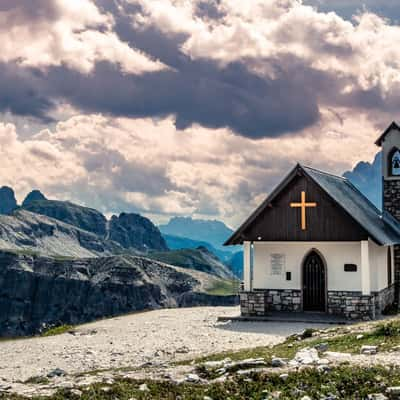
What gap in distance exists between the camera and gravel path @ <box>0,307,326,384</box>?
16938 millimetres

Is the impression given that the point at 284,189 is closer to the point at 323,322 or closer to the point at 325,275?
the point at 325,275

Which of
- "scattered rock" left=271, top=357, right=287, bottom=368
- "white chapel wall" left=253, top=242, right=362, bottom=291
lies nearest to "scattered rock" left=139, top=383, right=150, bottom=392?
"scattered rock" left=271, top=357, right=287, bottom=368

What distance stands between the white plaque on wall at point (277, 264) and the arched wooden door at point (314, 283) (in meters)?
0.99

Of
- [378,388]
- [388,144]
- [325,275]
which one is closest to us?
[378,388]

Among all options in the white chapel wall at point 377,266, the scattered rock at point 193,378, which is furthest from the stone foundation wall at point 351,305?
the scattered rock at point 193,378

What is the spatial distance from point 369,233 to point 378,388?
1616cm

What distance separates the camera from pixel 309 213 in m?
27.7

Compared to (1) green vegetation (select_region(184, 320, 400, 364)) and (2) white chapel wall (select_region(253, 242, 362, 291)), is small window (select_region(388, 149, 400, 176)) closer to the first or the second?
(2) white chapel wall (select_region(253, 242, 362, 291))

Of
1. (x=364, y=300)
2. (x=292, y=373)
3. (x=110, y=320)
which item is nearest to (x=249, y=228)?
(x=364, y=300)

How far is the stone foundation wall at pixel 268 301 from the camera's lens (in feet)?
91.0

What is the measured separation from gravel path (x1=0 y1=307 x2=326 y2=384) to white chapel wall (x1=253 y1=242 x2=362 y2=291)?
2875 millimetres

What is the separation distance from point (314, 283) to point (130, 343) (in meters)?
10.3

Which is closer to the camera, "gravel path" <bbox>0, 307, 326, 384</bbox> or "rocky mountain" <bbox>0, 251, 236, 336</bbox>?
"gravel path" <bbox>0, 307, 326, 384</bbox>

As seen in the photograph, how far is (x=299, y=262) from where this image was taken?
2811 centimetres
